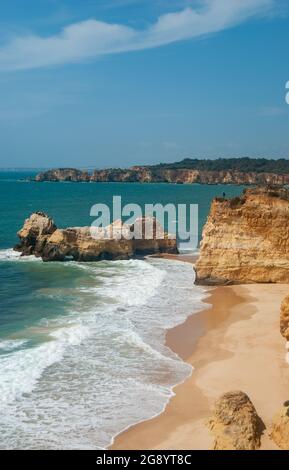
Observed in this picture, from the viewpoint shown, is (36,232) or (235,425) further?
(36,232)

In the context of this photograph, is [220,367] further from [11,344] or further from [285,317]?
[11,344]

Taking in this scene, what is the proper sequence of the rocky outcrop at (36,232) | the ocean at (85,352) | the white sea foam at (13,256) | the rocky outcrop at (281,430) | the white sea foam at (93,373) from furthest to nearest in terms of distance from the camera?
the rocky outcrop at (36,232)
the white sea foam at (13,256)
the ocean at (85,352)
the white sea foam at (93,373)
the rocky outcrop at (281,430)

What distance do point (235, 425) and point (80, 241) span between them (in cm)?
2825

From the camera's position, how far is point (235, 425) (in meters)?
12.0

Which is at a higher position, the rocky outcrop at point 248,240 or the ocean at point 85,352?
the rocky outcrop at point 248,240

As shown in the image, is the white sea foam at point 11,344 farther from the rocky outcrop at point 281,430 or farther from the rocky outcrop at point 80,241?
the rocky outcrop at point 80,241

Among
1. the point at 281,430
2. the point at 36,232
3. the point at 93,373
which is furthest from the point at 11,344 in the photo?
the point at 36,232

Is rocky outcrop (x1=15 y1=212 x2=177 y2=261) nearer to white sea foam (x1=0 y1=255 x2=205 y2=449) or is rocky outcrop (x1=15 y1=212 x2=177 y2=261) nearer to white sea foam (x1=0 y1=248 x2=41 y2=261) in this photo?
white sea foam (x1=0 y1=248 x2=41 y2=261)

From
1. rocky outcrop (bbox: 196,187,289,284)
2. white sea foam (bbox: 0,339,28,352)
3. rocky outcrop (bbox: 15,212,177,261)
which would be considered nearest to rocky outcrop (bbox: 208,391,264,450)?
white sea foam (bbox: 0,339,28,352)

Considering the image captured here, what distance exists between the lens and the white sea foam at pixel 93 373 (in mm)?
13352

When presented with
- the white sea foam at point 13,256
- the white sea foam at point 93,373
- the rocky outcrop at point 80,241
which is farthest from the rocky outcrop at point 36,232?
the white sea foam at point 93,373

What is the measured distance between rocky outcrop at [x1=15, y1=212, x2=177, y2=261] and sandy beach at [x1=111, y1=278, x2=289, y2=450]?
1335 centimetres

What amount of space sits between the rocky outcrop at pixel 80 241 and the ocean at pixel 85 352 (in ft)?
13.1
